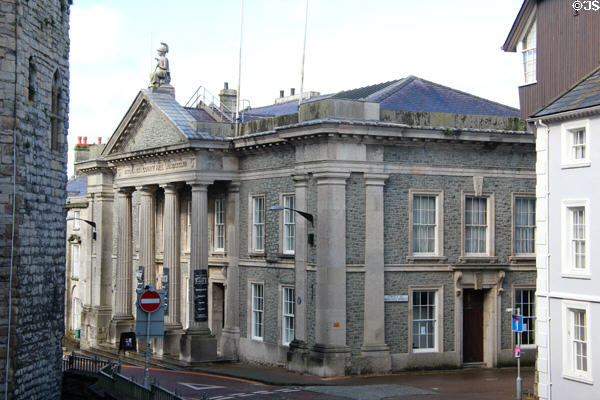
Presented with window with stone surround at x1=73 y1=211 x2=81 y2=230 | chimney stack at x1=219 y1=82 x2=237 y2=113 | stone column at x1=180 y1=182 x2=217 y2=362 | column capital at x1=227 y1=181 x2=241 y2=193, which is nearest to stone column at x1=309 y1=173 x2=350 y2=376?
column capital at x1=227 y1=181 x2=241 y2=193

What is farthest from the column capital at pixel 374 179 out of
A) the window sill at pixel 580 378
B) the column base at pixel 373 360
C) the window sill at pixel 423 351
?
the window sill at pixel 580 378

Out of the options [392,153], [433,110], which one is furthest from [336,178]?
[433,110]

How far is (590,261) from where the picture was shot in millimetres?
23688

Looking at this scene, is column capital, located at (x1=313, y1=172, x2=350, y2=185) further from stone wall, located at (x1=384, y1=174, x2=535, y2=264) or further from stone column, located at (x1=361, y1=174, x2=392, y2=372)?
stone wall, located at (x1=384, y1=174, x2=535, y2=264)

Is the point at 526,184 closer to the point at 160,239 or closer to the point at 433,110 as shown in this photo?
the point at 433,110

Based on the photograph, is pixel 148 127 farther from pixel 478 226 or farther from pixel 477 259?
pixel 477 259

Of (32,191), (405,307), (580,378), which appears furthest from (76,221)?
(580,378)

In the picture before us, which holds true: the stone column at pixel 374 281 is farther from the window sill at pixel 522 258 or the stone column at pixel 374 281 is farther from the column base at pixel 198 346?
the column base at pixel 198 346

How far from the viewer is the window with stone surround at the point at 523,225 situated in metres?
35.2

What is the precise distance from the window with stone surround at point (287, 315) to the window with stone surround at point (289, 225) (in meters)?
1.39

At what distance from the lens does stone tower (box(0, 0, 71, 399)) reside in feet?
70.7

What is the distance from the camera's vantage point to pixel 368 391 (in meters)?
28.8

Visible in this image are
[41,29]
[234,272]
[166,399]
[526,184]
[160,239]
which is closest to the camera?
[166,399]

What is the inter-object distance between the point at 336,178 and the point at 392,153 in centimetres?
228
